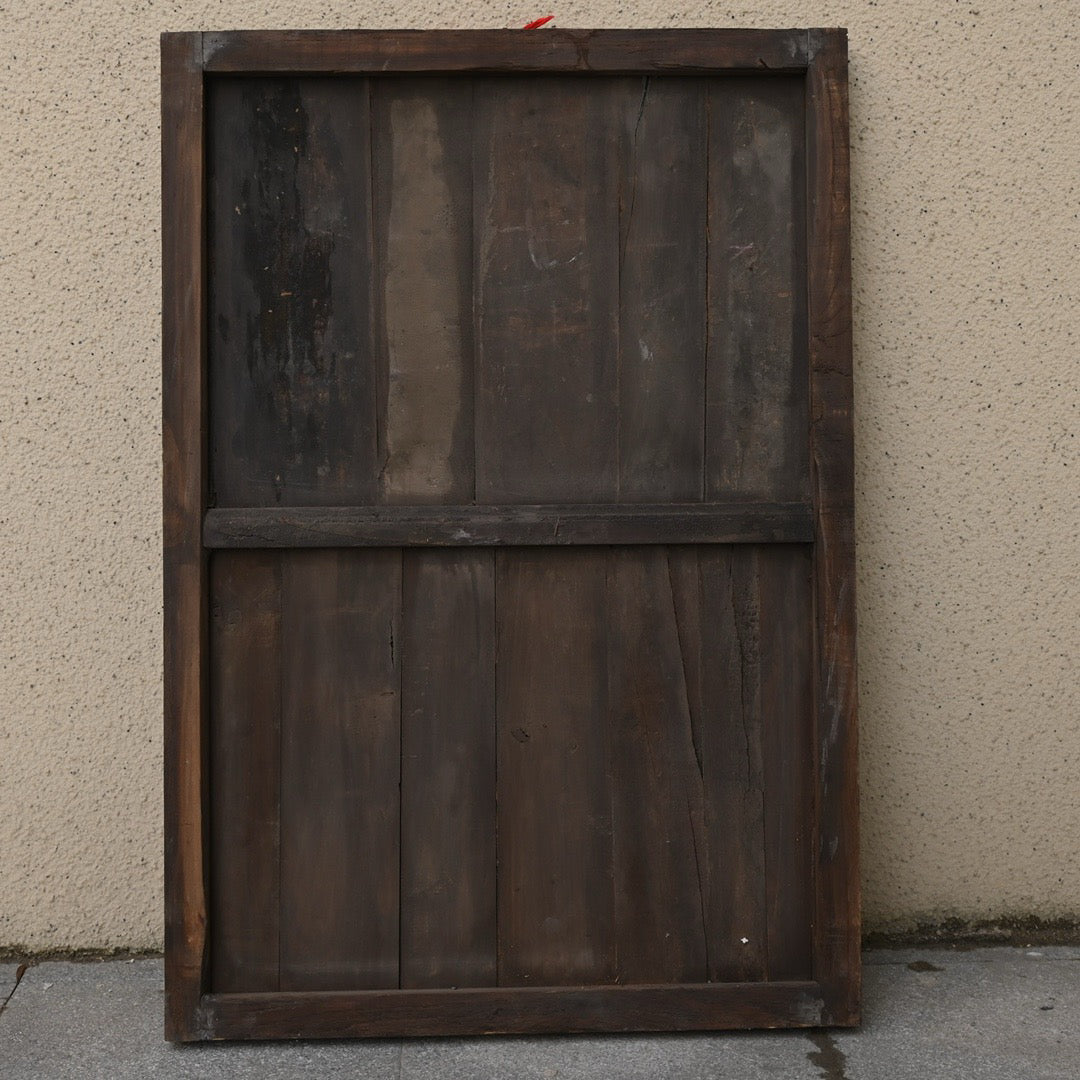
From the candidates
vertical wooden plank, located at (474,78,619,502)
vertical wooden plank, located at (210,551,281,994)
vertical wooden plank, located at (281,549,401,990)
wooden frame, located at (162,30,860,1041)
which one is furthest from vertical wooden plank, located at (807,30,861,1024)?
vertical wooden plank, located at (210,551,281,994)

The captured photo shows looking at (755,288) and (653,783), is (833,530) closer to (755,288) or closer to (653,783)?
(755,288)

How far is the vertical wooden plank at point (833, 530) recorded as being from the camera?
203 centimetres

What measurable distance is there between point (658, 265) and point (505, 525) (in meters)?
0.56

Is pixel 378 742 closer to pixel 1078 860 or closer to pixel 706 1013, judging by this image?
pixel 706 1013

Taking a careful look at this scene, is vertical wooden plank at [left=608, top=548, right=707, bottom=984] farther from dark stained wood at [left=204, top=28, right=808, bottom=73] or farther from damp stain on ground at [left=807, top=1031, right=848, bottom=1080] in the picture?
dark stained wood at [left=204, top=28, right=808, bottom=73]

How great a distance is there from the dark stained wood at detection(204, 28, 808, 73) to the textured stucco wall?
0.23 metres

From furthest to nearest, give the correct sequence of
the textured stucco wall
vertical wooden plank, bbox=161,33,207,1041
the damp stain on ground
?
the textured stucco wall < vertical wooden plank, bbox=161,33,207,1041 < the damp stain on ground

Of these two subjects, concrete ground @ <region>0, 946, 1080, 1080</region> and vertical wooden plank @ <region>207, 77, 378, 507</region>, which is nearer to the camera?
concrete ground @ <region>0, 946, 1080, 1080</region>

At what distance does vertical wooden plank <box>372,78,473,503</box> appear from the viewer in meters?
2.05

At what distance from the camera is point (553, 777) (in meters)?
2.07

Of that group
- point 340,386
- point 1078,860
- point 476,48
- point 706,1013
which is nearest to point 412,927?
point 706,1013

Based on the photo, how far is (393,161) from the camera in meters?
2.05

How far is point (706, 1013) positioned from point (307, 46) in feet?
6.16

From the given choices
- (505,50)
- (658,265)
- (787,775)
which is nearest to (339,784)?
(787,775)
